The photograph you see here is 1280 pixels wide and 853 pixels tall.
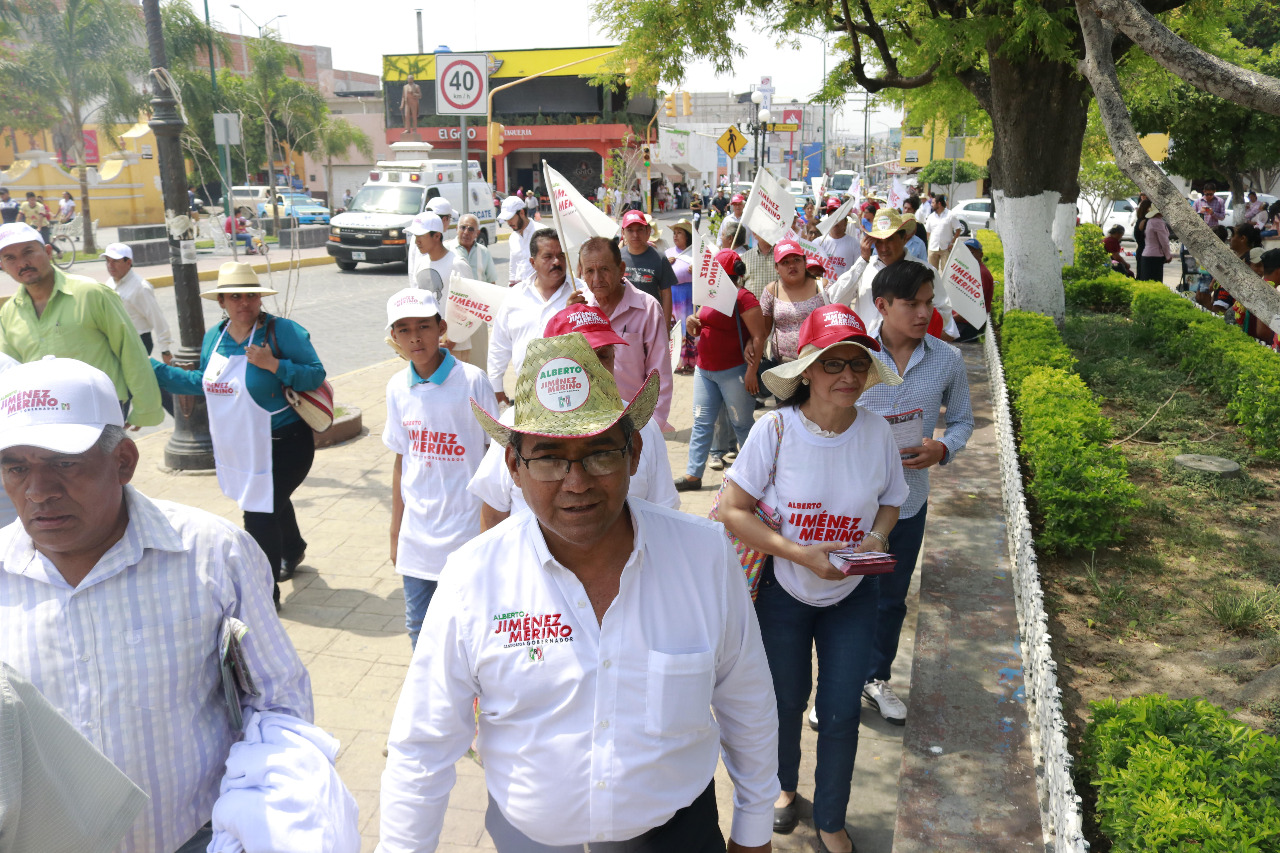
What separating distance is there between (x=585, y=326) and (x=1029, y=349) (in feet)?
20.0

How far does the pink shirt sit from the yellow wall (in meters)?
40.9

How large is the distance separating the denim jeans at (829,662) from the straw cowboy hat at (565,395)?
1516 mm

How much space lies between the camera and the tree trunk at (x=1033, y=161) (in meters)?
10.8

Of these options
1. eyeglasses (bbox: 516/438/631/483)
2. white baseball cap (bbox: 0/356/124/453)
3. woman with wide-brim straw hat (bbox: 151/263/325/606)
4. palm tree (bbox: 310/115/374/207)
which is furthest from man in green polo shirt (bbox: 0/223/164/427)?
palm tree (bbox: 310/115/374/207)

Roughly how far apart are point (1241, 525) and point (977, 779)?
151 inches

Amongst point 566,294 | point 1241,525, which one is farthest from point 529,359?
point 1241,525

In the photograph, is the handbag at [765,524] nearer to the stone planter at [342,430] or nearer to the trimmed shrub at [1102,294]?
the stone planter at [342,430]

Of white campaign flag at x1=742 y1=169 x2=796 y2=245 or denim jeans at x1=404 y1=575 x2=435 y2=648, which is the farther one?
white campaign flag at x1=742 y1=169 x2=796 y2=245

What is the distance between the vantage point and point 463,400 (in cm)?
419

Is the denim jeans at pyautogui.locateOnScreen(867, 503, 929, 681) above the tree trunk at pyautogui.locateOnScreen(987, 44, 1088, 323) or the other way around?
the other way around

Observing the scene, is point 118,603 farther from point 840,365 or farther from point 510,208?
point 510,208

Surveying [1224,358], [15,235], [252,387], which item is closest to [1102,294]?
[1224,358]

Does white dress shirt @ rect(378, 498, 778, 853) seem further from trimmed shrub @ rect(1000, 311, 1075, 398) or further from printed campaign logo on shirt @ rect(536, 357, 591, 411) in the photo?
trimmed shrub @ rect(1000, 311, 1075, 398)

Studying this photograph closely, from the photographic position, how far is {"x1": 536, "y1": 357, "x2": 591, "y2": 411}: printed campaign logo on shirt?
6.67 ft
